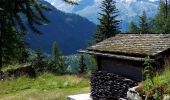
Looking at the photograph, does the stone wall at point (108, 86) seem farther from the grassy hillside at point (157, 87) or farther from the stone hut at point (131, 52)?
the grassy hillside at point (157, 87)

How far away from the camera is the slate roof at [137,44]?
50.9 feet

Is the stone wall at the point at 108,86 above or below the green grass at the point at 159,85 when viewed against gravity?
below

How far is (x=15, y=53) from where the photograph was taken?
28906 millimetres

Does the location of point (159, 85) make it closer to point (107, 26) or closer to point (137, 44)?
point (137, 44)

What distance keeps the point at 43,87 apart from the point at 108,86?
8.80 m

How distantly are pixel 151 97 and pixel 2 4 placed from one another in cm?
1614

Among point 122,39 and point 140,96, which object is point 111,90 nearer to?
point 122,39

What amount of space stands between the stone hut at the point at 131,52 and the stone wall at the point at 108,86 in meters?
0.41

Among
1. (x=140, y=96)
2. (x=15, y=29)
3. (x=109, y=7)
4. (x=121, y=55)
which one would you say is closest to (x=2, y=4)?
(x=15, y=29)

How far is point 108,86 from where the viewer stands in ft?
59.5

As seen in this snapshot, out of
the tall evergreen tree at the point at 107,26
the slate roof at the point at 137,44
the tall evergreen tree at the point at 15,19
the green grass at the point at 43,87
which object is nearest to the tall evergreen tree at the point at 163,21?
the tall evergreen tree at the point at 107,26

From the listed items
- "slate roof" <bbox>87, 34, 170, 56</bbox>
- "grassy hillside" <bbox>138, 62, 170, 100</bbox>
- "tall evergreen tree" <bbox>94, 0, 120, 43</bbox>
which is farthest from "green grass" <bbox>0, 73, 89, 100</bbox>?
"tall evergreen tree" <bbox>94, 0, 120, 43</bbox>

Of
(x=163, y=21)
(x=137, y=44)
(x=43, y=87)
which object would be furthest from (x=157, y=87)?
(x=163, y=21)

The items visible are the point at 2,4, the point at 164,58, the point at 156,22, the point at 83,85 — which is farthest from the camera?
the point at 156,22
